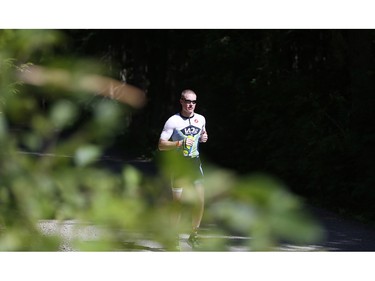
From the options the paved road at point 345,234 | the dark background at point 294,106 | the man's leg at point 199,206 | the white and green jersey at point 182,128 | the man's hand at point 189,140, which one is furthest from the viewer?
the dark background at point 294,106

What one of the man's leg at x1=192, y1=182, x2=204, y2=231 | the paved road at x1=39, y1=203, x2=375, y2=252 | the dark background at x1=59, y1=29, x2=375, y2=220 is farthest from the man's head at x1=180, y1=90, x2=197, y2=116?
the man's leg at x1=192, y1=182, x2=204, y2=231

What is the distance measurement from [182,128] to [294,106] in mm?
8327

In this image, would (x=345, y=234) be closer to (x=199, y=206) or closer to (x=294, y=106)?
(x=294, y=106)

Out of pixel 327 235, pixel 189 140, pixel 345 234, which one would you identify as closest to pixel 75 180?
pixel 189 140

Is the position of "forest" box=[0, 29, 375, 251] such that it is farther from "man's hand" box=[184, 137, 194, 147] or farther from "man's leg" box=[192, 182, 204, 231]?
"man's hand" box=[184, 137, 194, 147]

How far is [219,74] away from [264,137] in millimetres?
2723

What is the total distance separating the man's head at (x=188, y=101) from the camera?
834 cm

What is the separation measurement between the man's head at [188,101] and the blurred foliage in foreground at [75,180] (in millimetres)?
6467

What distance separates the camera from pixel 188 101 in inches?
330

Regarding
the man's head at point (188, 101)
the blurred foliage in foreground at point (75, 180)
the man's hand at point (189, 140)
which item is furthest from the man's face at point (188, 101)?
the blurred foliage in foreground at point (75, 180)

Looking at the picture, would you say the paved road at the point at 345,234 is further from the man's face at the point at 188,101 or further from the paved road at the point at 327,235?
the man's face at the point at 188,101

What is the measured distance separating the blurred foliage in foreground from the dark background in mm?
8937

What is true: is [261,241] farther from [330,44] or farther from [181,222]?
[330,44]

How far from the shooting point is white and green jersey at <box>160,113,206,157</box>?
8.33 metres
